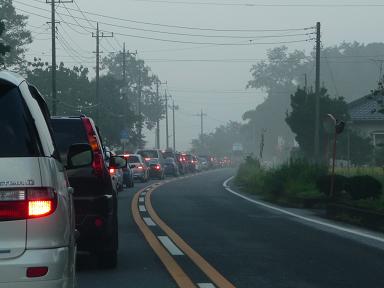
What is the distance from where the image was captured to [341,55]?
158 meters

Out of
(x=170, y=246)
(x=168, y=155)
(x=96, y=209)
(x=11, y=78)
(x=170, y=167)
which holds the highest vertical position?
(x=11, y=78)

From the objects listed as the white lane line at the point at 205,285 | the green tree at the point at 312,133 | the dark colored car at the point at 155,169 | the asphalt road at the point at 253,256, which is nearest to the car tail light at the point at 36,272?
the asphalt road at the point at 253,256

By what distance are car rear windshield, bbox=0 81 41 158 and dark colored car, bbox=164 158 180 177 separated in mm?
60524

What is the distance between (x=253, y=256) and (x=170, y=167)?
5436 cm

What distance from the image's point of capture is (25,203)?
5352mm

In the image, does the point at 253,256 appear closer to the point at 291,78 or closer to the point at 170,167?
the point at 170,167

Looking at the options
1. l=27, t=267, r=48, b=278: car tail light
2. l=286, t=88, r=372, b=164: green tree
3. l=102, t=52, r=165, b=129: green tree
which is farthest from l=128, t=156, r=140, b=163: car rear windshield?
l=102, t=52, r=165, b=129: green tree

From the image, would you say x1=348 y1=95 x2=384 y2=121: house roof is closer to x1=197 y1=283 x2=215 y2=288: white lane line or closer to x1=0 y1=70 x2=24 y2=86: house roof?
x1=197 y1=283 x2=215 y2=288: white lane line

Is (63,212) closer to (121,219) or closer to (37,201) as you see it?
(37,201)

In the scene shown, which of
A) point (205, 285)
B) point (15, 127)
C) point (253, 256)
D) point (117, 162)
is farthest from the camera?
point (117, 162)

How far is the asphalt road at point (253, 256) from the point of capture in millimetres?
10328

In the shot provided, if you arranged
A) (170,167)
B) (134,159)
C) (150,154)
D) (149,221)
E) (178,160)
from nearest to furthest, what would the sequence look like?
(149,221) → (134,159) → (150,154) → (170,167) → (178,160)

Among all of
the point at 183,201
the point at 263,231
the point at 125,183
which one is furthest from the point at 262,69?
the point at 263,231

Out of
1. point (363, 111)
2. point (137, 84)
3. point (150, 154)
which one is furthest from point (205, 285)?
point (137, 84)
